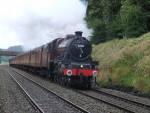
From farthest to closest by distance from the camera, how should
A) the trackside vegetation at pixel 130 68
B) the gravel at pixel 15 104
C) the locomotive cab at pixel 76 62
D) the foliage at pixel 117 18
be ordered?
the foliage at pixel 117 18, the locomotive cab at pixel 76 62, the trackside vegetation at pixel 130 68, the gravel at pixel 15 104

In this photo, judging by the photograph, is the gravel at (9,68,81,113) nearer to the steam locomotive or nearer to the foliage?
the steam locomotive

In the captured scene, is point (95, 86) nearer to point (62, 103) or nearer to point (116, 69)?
point (116, 69)

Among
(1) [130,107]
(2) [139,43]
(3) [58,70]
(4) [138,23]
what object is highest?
(4) [138,23]

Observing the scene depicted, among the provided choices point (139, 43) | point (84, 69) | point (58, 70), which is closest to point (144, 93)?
point (84, 69)

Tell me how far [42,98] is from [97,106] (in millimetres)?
3598

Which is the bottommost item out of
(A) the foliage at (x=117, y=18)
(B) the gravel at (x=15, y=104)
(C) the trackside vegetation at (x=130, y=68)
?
(B) the gravel at (x=15, y=104)

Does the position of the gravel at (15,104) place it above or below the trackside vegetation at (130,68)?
below

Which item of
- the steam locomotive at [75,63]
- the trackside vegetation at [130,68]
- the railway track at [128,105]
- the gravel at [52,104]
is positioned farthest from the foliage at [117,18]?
the gravel at [52,104]

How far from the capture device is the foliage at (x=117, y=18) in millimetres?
36719

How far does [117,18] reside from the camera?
43.8 m

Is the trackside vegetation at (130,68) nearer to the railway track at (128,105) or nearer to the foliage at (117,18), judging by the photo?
the railway track at (128,105)

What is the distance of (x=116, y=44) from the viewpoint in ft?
122

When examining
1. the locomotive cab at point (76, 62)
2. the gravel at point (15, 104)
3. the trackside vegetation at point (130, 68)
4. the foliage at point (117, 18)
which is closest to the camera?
the gravel at point (15, 104)

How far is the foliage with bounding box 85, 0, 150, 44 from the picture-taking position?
120 feet
